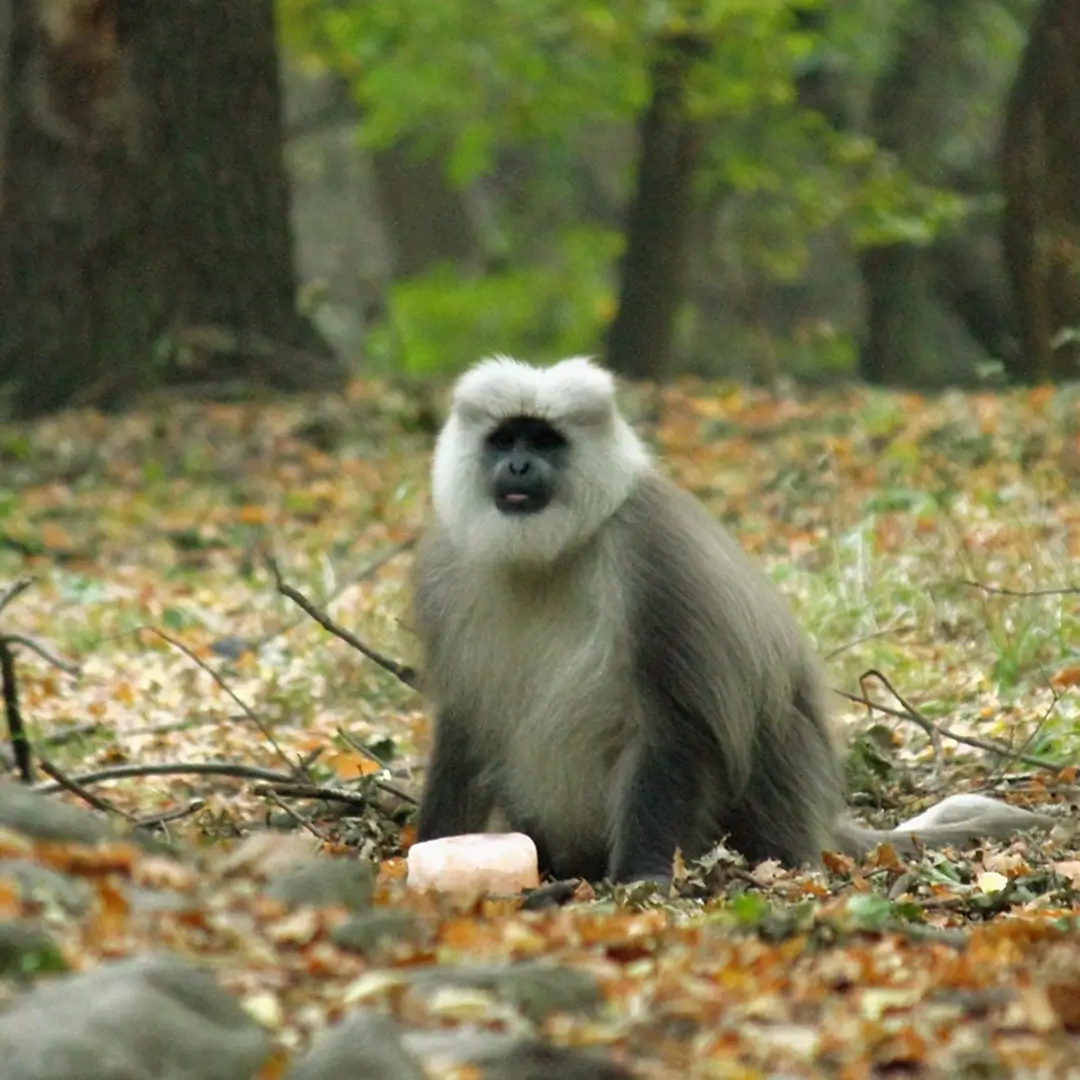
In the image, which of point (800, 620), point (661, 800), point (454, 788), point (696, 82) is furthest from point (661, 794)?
point (696, 82)

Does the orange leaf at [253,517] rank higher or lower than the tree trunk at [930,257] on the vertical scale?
lower

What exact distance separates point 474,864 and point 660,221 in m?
13.1

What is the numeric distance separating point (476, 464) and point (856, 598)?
120 inches

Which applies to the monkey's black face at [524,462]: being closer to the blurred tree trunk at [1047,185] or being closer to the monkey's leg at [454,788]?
the monkey's leg at [454,788]

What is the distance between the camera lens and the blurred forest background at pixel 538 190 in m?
13.8

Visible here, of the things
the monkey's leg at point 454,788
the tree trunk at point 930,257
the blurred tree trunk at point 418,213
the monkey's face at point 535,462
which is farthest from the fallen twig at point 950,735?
the blurred tree trunk at point 418,213

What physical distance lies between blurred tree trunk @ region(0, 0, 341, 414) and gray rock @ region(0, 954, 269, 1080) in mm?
10506

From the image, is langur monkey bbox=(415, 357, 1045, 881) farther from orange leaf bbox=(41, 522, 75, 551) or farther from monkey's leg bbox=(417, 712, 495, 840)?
orange leaf bbox=(41, 522, 75, 551)

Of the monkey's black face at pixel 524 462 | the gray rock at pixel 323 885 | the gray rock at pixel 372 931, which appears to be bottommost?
the gray rock at pixel 323 885

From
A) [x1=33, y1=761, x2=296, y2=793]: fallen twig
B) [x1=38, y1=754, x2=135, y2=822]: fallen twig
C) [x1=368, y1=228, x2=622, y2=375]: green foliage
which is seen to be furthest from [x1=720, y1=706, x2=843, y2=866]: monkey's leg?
[x1=368, y1=228, x2=622, y2=375]: green foliage

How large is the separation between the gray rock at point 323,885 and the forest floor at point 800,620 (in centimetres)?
9

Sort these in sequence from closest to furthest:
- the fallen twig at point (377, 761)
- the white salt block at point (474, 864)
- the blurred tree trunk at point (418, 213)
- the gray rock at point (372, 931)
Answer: the gray rock at point (372, 931)
the white salt block at point (474, 864)
the fallen twig at point (377, 761)
the blurred tree trunk at point (418, 213)

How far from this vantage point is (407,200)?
27.5m

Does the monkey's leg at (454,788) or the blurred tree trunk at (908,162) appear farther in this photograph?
the blurred tree trunk at (908,162)
